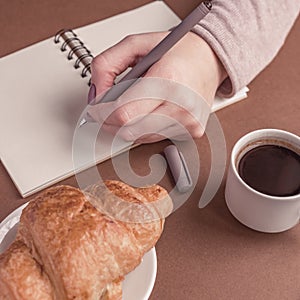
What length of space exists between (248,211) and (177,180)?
10 centimetres

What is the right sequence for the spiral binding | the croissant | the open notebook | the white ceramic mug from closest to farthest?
Result: the croissant → the white ceramic mug → the open notebook → the spiral binding

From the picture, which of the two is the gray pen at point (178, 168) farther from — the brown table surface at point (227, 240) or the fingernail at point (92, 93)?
the fingernail at point (92, 93)

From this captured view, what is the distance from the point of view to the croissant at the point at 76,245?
1.85ft

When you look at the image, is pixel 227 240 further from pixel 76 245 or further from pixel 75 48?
pixel 75 48

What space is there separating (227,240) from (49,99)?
0.33 metres

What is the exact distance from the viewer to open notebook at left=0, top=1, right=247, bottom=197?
821 mm

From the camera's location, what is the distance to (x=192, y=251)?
2.47 ft

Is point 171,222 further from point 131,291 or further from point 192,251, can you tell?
point 131,291

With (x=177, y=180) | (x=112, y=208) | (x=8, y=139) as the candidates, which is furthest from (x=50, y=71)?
(x=112, y=208)

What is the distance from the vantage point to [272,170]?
749 millimetres

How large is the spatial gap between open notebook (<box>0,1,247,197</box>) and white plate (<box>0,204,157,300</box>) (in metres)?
0.13

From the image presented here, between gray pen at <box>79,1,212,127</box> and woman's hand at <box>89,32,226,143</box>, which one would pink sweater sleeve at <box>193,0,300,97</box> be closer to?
woman's hand at <box>89,32,226,143</box>

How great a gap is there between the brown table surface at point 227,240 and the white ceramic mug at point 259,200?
0.07ft

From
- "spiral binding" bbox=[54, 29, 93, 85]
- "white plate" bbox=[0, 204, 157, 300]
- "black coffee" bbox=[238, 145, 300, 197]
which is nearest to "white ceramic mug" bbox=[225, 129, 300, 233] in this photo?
"black coffee" bbox=[238, 145, 300, 197]
